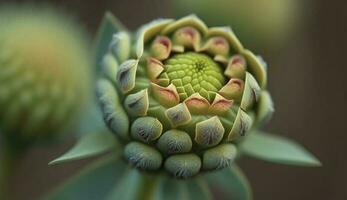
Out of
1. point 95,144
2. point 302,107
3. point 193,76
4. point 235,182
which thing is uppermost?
point 193,76

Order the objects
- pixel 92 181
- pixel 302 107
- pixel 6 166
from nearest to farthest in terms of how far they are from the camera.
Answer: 1. pixel 92 181
2. pixel 6 166
3. pixel 302 107

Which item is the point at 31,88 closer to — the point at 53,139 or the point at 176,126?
the point at 53,139

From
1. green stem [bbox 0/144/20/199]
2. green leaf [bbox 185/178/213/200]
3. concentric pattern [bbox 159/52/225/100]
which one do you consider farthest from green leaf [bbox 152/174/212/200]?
green stem [bbox 0/144/20/199]

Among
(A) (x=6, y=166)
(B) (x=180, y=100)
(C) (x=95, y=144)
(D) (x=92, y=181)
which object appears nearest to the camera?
(B) (x=180, y=100)

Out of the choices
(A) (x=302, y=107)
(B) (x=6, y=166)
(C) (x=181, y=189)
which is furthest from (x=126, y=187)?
(A) (x=302, y=107)

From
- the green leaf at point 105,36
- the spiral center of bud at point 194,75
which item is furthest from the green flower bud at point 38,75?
the spiral center of bud at point 194,75

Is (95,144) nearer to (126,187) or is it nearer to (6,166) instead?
(126,187)

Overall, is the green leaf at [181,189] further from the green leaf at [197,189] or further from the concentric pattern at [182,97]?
the concentric pattern at [182,97]
